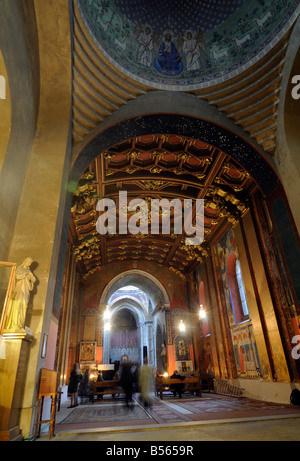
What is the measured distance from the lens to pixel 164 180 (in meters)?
10.5

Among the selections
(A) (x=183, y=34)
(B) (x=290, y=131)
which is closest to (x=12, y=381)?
(B) (x=290, y=131)

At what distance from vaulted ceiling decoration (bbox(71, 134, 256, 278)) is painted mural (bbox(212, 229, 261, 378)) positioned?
32.0 inches

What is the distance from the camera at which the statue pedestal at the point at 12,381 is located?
360 centimetres

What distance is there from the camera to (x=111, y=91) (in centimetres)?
770

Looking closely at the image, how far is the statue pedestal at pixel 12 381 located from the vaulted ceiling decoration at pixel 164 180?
614 cm

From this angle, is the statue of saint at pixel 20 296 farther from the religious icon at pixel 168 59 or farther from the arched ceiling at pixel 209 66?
the religious icon at pixel 168 59

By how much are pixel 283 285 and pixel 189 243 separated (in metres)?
6.94

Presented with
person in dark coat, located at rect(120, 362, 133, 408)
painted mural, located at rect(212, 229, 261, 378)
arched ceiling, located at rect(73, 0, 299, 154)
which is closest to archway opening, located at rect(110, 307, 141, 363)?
painted mural, located at rect(212, 229, 261, 378)

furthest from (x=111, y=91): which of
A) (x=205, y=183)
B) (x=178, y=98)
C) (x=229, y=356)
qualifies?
(x=229, y=356)

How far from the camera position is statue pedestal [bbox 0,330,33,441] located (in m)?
3.60

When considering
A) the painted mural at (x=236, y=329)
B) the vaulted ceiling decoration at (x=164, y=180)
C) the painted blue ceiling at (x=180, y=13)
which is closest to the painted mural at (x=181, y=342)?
the painted mural at (x=236, y=329)

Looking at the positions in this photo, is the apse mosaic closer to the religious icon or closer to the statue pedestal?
the religious icon

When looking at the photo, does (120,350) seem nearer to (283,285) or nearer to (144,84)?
(283,285)

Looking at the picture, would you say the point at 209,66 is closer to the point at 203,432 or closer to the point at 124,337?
the point at 203,432
